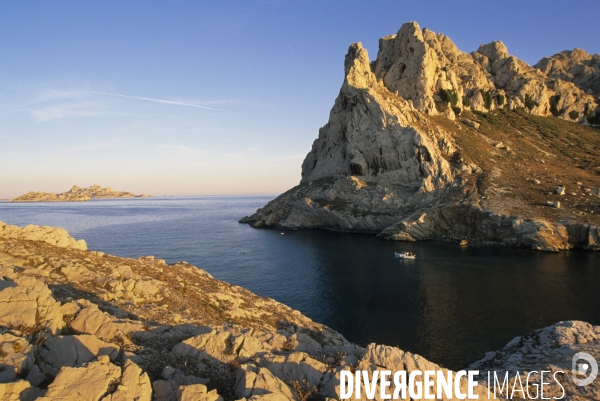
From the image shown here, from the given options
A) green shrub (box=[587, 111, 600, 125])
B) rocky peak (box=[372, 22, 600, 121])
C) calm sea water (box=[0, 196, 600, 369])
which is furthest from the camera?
green shrub (box=[587, 111, 600, 125])

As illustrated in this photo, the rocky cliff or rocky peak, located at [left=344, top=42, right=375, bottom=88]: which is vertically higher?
rocky peak, located at [left=344, top=42, right=375, bottom=88]

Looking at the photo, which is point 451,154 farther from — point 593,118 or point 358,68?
point 593,118

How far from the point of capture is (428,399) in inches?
432

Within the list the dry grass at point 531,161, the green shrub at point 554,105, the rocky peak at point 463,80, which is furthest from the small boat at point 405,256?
the green shrub at point 554,105

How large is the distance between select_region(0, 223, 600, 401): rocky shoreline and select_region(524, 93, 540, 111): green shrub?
124665 millimetres

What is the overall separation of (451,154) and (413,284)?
55250mm

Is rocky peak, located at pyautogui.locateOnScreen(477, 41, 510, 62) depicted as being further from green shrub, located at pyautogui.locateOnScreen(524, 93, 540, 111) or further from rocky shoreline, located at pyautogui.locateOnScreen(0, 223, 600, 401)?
rocky shoreline, located at pyautogui.locateOnScreen(0, 223, 600, 401)

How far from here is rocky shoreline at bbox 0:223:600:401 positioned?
9013mm

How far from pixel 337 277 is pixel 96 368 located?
44.7 meters

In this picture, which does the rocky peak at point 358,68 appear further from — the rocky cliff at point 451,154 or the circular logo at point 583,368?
the circular logo at point 583,368

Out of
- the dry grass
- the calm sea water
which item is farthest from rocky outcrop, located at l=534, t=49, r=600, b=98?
the calm sea water

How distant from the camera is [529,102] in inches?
4783

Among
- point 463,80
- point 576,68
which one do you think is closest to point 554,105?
point 576,68

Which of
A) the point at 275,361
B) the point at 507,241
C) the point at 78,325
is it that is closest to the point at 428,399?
the point at 275,361
